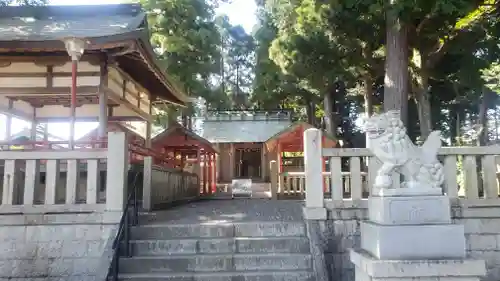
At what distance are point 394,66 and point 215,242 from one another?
7385 millimetres

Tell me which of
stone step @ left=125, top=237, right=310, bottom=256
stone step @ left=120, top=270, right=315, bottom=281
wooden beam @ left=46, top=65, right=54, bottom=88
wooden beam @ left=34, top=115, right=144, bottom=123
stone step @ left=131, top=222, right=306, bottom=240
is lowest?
stone step @ left=120, top=270, right=315, bottom=281

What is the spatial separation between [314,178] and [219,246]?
5.75 feet

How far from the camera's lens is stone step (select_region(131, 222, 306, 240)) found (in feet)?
19.9

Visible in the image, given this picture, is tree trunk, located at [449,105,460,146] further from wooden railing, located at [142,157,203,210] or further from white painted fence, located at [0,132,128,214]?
white painted fence, located at [0,132,128,214]

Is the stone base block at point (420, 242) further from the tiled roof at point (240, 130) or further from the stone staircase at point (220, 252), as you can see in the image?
the tiled roof at point (240, 130)

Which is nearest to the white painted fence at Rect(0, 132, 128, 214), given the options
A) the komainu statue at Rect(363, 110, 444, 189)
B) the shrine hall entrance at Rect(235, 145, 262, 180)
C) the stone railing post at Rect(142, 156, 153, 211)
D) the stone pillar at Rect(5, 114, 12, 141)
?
the stone railing post at Rect(142, 156, 153, 211)

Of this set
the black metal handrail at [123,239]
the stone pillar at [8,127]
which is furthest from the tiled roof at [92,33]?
the black metal handrail at [123,239]

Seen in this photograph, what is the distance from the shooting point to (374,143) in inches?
183

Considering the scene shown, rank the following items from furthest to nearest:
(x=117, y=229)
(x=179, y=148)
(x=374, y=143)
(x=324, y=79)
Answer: (x=179, y=148), (x=324, y=79), (x=117, y=229), (x=374, y=143)

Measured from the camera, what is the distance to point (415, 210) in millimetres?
4258

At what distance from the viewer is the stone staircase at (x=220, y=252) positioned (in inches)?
212

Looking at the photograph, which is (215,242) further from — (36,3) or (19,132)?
(19,132)

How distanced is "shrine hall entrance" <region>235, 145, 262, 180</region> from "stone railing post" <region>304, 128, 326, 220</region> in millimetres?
17973

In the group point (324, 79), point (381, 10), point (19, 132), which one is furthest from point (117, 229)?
point (19, 132)
